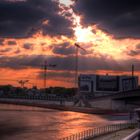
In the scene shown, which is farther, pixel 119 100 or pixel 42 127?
pixel 119 100

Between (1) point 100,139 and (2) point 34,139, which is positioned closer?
(1) point 100,139

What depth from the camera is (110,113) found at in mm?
176000

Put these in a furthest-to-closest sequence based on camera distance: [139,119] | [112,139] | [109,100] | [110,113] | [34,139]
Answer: [109,100] < [110,113] < [34,139] < [112,139] < [139,119]

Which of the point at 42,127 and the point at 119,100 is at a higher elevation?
the point at 119,100

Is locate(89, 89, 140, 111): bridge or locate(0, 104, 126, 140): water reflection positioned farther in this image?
locate(89, 89, 140, 111): bridge

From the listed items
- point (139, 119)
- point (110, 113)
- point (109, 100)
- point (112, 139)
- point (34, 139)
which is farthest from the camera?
point (109, 100)

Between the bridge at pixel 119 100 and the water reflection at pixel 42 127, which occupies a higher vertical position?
the bridge at pixel 119 100

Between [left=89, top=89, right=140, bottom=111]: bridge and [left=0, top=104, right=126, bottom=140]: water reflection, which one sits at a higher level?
[left=89, top=89, right=140, bottom=111]: bridge

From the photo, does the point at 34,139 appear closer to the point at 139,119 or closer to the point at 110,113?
the point at 139,119

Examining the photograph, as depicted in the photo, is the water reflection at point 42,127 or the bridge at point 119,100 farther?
the bridge at point 119,100

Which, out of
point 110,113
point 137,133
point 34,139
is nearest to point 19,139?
point 34,139

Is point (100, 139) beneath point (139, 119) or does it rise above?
beneath

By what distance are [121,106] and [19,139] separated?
131 meters

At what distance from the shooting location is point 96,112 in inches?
7121
